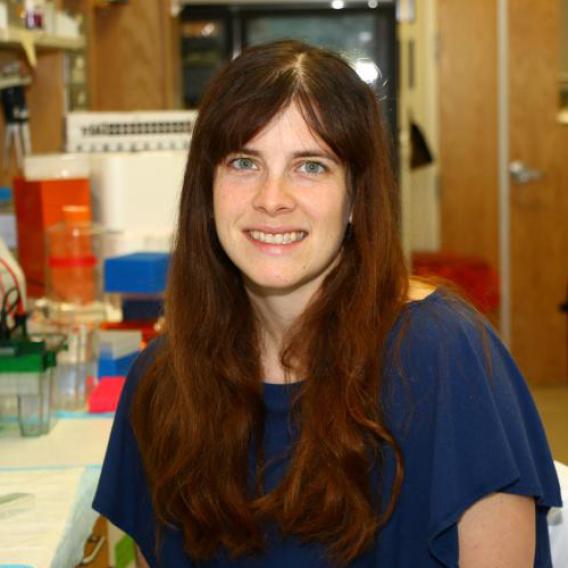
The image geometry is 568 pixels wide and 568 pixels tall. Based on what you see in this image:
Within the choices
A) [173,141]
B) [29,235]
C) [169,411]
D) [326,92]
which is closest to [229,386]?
[169,411]

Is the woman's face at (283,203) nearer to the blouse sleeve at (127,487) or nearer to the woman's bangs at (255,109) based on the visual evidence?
the woman's bangs at (255,109)

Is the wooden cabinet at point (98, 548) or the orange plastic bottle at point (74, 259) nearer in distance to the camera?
the wooden cabinet at point (98, 548)

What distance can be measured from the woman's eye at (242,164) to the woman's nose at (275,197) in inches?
1.3

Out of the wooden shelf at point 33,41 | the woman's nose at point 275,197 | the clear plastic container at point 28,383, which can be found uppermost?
the wooden shelf at point 33,41

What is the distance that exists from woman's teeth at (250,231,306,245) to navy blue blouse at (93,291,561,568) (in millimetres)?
164

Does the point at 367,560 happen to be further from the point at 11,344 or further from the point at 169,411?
the point at 11,344

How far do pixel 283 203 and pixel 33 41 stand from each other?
173 cm

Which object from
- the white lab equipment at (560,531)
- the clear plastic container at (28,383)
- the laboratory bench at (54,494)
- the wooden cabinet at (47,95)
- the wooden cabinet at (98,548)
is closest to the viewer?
the laboratory bench at (54,494)

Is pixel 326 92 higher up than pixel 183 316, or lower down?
higher up

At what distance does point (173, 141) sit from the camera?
327 cm

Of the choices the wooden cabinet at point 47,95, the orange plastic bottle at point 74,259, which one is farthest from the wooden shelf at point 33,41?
the orange plastic bottle at point 74,259

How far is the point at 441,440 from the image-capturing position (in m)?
1.35

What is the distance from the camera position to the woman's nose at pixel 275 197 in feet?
4.50

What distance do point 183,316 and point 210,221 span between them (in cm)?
13
